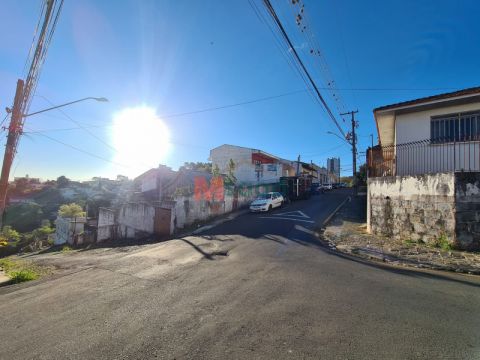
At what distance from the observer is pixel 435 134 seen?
39.0 feet

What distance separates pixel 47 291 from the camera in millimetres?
6082

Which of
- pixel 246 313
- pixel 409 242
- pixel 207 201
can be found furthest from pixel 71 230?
pixel 409 242

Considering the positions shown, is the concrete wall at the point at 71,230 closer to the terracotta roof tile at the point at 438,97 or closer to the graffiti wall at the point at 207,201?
the graffiti wall at the point at 207,201

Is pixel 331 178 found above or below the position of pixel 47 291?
above

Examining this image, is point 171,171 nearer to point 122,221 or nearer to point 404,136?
point 122,221

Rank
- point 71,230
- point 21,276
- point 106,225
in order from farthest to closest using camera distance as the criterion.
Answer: point 71,230 < point 106,225 < point 21,276

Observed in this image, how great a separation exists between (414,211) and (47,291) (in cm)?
1126

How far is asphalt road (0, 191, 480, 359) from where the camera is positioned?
331 centimetres

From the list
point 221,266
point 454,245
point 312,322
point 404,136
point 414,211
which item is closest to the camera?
point 312,322

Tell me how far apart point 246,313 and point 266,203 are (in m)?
17.8

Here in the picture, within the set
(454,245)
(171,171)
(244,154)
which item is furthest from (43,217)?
(454,245)

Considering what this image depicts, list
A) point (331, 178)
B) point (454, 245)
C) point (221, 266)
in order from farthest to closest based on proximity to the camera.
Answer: point (331, 178) → point (454, 245) → point (221, 266)

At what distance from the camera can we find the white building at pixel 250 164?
38.9 metres

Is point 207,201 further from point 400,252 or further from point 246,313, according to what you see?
point 246,313
